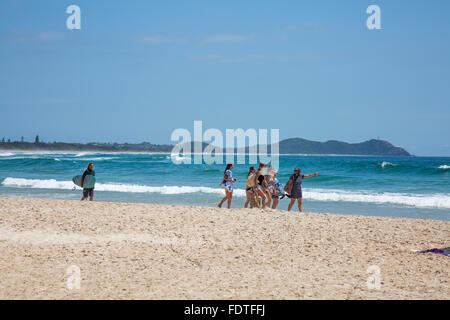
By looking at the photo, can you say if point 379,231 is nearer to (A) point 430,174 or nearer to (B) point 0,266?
(B) point 0,266

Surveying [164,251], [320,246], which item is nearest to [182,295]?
[164,251]

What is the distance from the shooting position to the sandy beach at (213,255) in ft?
17.8

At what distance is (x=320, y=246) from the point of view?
7.96 m

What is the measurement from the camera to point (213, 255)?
7.20 meters

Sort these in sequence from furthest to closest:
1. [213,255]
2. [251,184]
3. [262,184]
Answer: [262,184]
[251,184]
[213,255]

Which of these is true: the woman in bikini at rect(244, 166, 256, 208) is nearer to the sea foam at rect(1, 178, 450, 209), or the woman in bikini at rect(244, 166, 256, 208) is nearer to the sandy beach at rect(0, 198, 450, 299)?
the sandy beach at rect(0, 198, 450, 299)

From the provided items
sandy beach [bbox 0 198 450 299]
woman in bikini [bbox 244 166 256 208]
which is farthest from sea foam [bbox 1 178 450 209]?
sandy beach [bbox 0 198 450 299]

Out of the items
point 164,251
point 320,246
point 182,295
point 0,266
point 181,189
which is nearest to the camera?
point 182,295

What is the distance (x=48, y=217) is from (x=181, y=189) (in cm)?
1154

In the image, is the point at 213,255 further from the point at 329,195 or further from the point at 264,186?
the point at 329,195

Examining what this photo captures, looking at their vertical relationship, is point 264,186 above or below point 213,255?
above

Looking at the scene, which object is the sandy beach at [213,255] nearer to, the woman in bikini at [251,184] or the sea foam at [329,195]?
the woman in bikini at [251,184]

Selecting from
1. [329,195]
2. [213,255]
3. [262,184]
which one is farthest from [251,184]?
[329,195]
